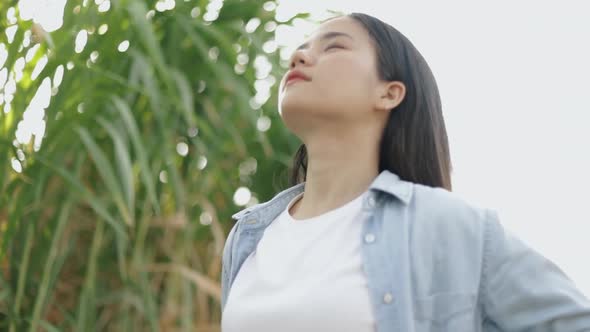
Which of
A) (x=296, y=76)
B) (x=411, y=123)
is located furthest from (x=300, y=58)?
(x=411, y=123)

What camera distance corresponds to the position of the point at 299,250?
3.62 feet

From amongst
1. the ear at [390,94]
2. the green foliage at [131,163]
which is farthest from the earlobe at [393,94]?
the green foliage at [131,163]

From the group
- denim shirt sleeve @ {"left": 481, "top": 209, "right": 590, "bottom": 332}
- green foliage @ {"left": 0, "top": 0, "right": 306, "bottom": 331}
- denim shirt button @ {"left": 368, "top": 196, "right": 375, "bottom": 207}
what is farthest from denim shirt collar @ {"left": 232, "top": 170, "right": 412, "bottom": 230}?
green foliage @ {"left": 0, "top": 0, "right": 306, "bottom": 331}

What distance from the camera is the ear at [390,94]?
1.16 meters

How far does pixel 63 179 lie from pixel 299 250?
880 millimetres

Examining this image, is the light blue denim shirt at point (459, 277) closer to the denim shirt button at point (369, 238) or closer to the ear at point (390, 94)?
the denim shirt button at point (369, 238)

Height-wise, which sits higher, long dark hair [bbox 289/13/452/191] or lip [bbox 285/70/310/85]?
lip [bbox 285/70/310/85]

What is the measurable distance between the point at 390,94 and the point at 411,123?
5cm

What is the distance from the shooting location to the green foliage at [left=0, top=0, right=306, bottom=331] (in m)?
1.77

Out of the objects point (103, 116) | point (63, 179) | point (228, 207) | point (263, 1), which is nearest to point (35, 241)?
point (63, 179)

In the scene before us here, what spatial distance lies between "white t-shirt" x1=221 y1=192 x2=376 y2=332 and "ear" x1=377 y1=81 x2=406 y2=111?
0.42ft

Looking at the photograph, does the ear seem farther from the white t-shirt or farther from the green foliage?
the green foliage

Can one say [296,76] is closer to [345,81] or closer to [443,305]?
[345,81]

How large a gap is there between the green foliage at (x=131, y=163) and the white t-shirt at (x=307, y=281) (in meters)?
0.59
